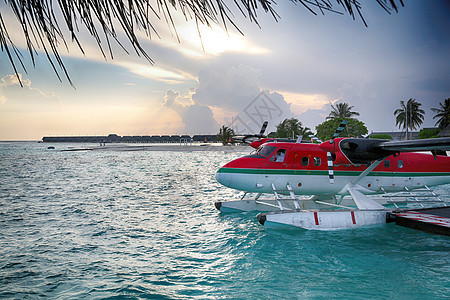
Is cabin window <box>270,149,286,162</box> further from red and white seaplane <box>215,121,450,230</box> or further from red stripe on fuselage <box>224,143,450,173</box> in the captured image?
red stripe on fuselage <box>224,143,450,173</box>

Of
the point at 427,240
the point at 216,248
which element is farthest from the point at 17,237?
the point at 427,240

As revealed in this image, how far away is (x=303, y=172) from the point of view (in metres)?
11.5

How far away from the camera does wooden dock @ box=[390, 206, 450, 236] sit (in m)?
9.16

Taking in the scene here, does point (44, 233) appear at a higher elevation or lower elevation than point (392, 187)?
lower

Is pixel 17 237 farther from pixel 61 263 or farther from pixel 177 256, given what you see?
pixel 177 256

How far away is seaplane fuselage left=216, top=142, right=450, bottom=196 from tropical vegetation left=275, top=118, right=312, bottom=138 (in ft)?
220

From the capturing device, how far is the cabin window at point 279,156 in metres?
11.5

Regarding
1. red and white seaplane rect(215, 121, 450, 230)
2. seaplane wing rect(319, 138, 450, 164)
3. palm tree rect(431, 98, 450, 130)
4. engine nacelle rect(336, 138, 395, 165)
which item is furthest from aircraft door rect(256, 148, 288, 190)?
palm tree rect(431, 98, 450, 130)

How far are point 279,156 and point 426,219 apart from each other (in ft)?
17.3

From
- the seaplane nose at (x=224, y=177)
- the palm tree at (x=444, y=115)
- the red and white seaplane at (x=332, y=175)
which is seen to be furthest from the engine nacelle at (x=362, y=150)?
the palm tree at (x=444, y=115)

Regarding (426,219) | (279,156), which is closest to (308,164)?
(279,156)

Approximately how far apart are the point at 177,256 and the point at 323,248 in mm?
4416

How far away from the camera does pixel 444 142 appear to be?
880cm

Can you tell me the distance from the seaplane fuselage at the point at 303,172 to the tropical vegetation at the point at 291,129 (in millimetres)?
67028
